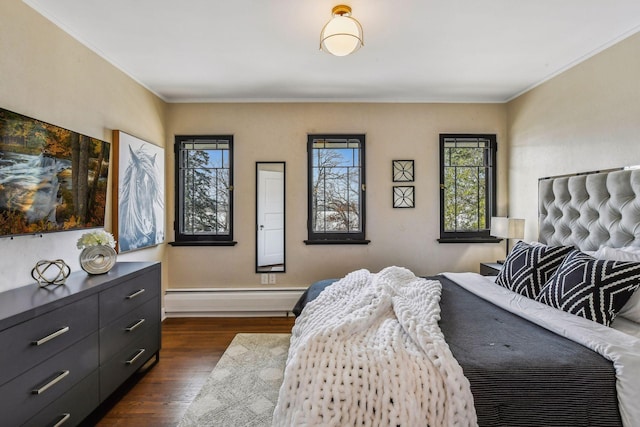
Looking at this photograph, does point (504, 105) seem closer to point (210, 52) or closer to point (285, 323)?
point (210, 52)

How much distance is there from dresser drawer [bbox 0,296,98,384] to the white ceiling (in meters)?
1.84

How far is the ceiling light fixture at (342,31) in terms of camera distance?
1873 mm

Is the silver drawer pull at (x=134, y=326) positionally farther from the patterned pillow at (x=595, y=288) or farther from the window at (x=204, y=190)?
the patterned pillow at (x=595, y=288)

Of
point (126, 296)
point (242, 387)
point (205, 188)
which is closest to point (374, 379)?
point (242, 387)

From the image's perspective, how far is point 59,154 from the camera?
76.5 inches

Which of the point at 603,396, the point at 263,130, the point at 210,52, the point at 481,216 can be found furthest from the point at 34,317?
the point at 481,216

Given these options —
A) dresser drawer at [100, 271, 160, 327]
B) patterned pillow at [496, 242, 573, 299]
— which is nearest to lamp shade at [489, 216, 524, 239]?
patterned pillow at [496, 242, 573, 299]

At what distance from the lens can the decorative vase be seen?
2014 mm

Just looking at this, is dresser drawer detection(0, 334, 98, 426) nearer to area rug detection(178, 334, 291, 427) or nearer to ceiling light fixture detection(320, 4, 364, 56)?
area rug detection(178, 334, 291, 427)

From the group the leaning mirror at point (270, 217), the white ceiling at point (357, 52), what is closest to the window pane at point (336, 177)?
the leaning mirror at point (270, 217)

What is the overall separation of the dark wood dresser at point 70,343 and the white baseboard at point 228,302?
3.75 ft

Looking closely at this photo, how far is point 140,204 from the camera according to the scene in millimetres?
2904

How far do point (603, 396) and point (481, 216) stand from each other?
2.62 m

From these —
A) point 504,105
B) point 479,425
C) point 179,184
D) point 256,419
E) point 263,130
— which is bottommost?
point 256,419
